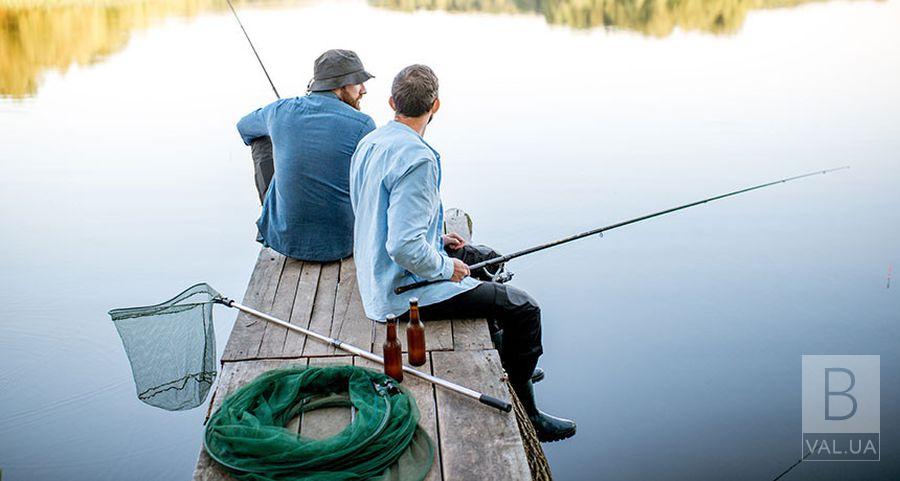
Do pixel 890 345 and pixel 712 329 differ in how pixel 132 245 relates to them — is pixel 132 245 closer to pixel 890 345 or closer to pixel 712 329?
pixel 712 329

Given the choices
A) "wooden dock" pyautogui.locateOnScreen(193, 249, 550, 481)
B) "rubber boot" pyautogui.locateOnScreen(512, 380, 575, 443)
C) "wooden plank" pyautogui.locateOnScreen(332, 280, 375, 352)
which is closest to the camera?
"wooden dock" pyautogui.locateOnScreen(193, 249, 550, 481)

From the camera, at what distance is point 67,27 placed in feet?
49.6

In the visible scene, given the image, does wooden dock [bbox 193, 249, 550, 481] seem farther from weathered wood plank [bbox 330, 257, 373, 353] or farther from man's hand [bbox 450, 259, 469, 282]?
man's hand [bbox 450, 259, 469, 282]

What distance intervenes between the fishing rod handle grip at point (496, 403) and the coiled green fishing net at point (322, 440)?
0.21 m

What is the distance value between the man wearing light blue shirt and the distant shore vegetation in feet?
36.9

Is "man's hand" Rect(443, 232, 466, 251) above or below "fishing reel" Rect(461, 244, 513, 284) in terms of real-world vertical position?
above

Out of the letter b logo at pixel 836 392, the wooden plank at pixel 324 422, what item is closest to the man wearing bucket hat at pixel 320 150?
the wooden plank at pixel 324 422

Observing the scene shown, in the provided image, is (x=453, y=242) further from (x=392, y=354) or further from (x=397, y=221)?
(x=392, y=354)

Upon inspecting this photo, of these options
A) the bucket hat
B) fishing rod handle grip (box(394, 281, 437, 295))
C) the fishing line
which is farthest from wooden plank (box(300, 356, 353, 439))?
the fishing line

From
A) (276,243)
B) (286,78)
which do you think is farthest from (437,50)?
(276,243)

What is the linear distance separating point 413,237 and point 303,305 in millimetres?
879

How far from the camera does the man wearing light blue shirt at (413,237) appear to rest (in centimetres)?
304

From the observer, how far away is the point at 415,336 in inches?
121

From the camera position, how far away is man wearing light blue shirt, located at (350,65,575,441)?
9.98 ft
